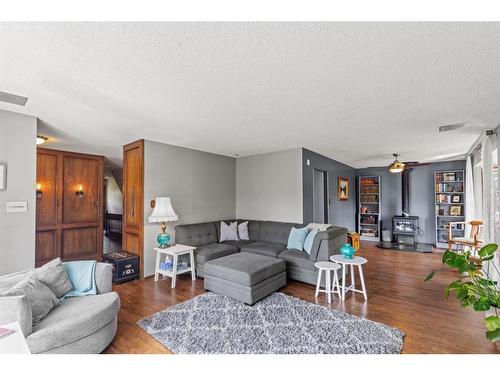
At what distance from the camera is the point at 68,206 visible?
4.92 metres

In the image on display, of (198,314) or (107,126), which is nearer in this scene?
(198,314)

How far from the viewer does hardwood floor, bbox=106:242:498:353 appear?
7.00 ft

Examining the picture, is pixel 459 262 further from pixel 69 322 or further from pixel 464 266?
pixel 69 322

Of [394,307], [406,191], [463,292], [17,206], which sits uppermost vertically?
[406,191]

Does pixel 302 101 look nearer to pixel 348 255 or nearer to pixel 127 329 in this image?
pixel 348 255

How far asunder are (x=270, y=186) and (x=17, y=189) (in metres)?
3.94

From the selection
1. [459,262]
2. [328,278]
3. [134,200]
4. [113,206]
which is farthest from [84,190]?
[459,262]

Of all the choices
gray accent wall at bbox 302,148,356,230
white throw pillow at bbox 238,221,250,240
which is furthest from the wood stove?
white throw pillow at bbox 238,221,250,240

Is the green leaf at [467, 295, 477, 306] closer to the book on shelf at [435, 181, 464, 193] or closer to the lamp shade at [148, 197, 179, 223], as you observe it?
the lamp shade at [148, 197, 179, 223]

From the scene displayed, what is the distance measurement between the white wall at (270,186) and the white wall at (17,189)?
3.73 metres
